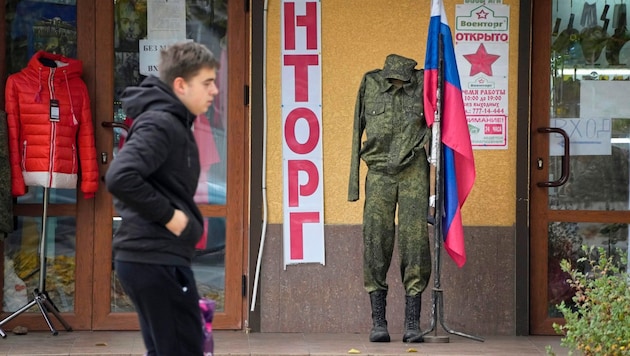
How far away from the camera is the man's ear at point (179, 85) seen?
4891mm

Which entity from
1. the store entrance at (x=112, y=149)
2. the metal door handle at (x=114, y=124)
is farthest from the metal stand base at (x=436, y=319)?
the metal door handle at (x=114, y=124)

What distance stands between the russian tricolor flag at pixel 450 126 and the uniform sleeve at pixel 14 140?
111 inches

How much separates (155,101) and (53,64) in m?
4.28

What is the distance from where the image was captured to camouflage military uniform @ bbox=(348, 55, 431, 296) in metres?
8.38

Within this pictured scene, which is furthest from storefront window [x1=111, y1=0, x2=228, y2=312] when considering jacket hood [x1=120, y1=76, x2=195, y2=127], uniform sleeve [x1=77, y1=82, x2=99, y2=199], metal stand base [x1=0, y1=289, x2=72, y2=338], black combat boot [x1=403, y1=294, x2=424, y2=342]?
jacket hood [x1=120, y1=76, x2=195, y2=127]

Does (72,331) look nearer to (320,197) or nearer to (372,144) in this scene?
(320,197)

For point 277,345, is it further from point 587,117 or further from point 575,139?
point 587,117

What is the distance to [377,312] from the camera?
847 cm

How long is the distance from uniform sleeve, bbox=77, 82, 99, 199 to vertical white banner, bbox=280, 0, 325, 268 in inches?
53.1

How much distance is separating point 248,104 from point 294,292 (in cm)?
140

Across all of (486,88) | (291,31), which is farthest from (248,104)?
(486,88)

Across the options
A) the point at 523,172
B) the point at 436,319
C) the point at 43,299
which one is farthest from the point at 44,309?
the point at 523,172

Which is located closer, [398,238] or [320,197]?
[398,238]

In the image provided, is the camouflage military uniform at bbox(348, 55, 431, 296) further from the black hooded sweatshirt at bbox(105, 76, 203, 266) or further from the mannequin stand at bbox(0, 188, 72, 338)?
the black hooded sweatshirt at bbox(105, 76, 203, 266)
